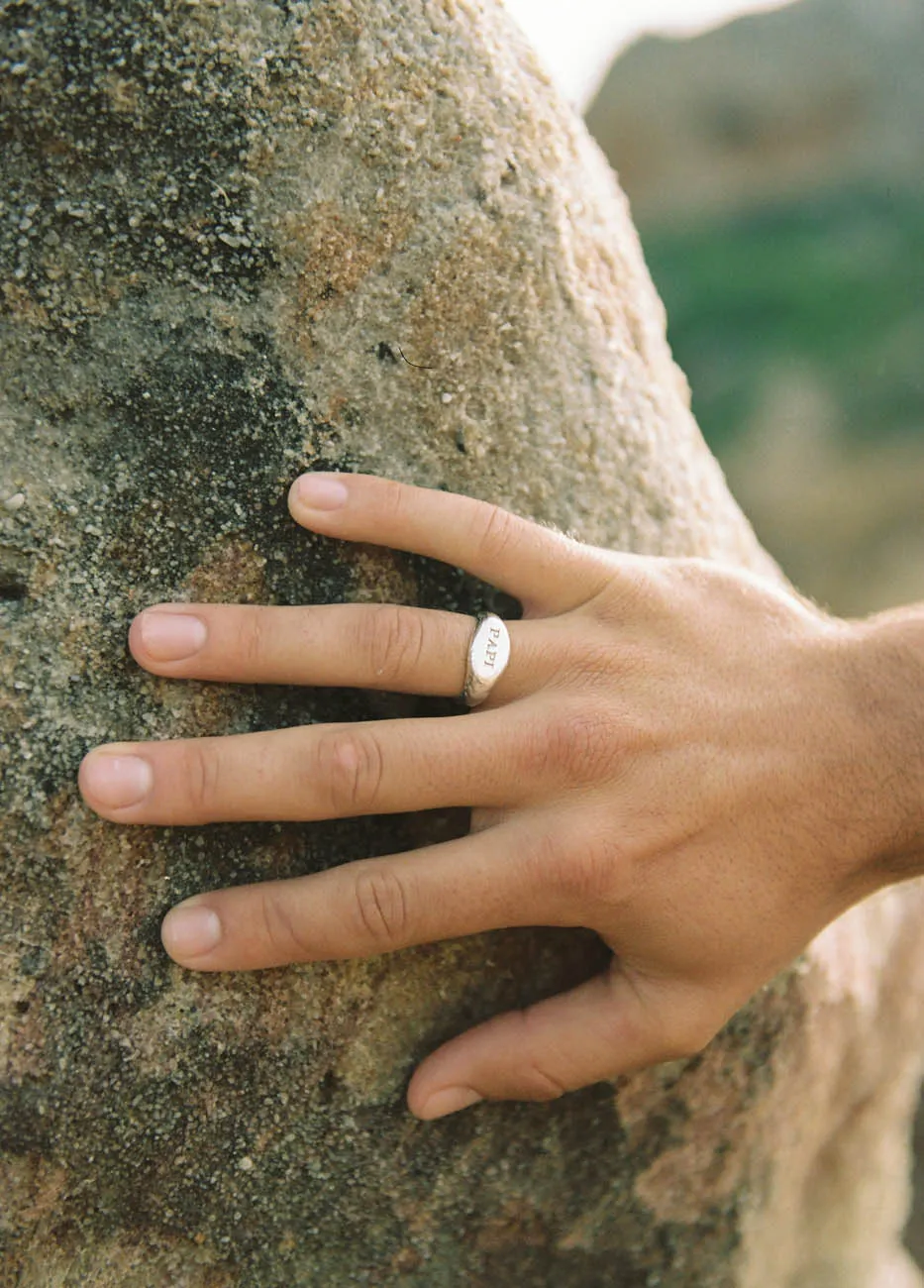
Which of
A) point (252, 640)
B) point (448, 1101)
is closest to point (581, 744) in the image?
point (252, 640)

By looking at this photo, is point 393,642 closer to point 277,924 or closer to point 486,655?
point 486,655

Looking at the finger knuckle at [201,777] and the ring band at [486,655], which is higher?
the ring band at [486,655]

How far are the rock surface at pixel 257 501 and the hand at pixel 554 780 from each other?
6cm

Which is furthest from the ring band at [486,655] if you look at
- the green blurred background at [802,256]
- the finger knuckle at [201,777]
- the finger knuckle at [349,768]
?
the green blurred background at [802,256]

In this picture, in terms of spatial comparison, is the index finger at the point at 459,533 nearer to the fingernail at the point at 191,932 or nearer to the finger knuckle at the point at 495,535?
the finger knuckle at the point at 495,535

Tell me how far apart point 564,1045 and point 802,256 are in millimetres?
9538

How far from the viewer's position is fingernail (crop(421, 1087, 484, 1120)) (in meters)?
1.31

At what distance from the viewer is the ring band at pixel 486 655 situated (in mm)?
1188

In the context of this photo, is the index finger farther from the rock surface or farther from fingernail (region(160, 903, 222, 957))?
fingernail (region(160, 903, 222, 957))

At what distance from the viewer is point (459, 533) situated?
4.02ft

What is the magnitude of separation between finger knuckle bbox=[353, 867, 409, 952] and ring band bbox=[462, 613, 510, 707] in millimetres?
218

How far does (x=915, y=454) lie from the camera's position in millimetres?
8414

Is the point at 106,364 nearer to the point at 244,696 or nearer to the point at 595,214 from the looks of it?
the point at 244,696

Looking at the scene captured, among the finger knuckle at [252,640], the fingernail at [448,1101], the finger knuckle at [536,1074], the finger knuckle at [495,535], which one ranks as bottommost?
the fingernail at [448,1101]
